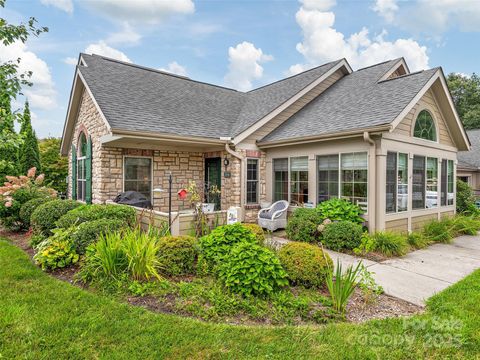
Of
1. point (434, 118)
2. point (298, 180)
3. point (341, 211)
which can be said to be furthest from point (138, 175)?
point (434, 118)

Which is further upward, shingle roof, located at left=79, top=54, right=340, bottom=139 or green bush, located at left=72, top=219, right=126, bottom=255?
shingle roof, located at left=79, top=54, right=340, bottom=139

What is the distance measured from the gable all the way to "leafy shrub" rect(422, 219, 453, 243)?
2.66 meters

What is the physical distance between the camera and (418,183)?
792 centimetres

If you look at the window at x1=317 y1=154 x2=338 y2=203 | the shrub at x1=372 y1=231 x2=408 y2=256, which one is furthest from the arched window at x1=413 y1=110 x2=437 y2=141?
the shrub at x1=372 y1=231 x2=408 y2=256

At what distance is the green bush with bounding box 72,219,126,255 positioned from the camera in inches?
182

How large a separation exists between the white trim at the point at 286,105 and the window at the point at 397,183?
12.9 ft

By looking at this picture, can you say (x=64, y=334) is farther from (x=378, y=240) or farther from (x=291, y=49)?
(x=291, y=49)

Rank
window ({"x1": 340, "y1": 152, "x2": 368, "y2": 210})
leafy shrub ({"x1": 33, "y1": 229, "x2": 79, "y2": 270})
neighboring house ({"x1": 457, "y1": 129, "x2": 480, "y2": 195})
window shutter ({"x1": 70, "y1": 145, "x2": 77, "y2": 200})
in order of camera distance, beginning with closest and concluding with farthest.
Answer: leafy shrub ({"x1": 33, "y1": 229, "x2": 79, "y2": 270}), window ({"x1": 340, "y1": 152, "x2": 368, "y2": 210}), window shutter ({"x1": 70, "y1": 145, "x2": 77, "y2": 200}), neighboring house ({"x1": 457, "y1": 129, "x2": 480, "y2": 195})

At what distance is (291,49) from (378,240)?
11.1m

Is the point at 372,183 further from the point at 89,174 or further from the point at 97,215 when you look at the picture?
the point at 89,174

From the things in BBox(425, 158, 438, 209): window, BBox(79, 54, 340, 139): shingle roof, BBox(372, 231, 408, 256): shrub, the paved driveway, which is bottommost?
the paved driveway

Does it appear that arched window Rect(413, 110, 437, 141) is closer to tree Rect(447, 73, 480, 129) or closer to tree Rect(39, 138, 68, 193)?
tree Rect(39, 138, 68, 193)

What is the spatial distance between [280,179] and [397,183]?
3.42m

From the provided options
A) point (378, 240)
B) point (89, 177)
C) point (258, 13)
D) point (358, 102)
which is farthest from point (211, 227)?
point (258, 13)
